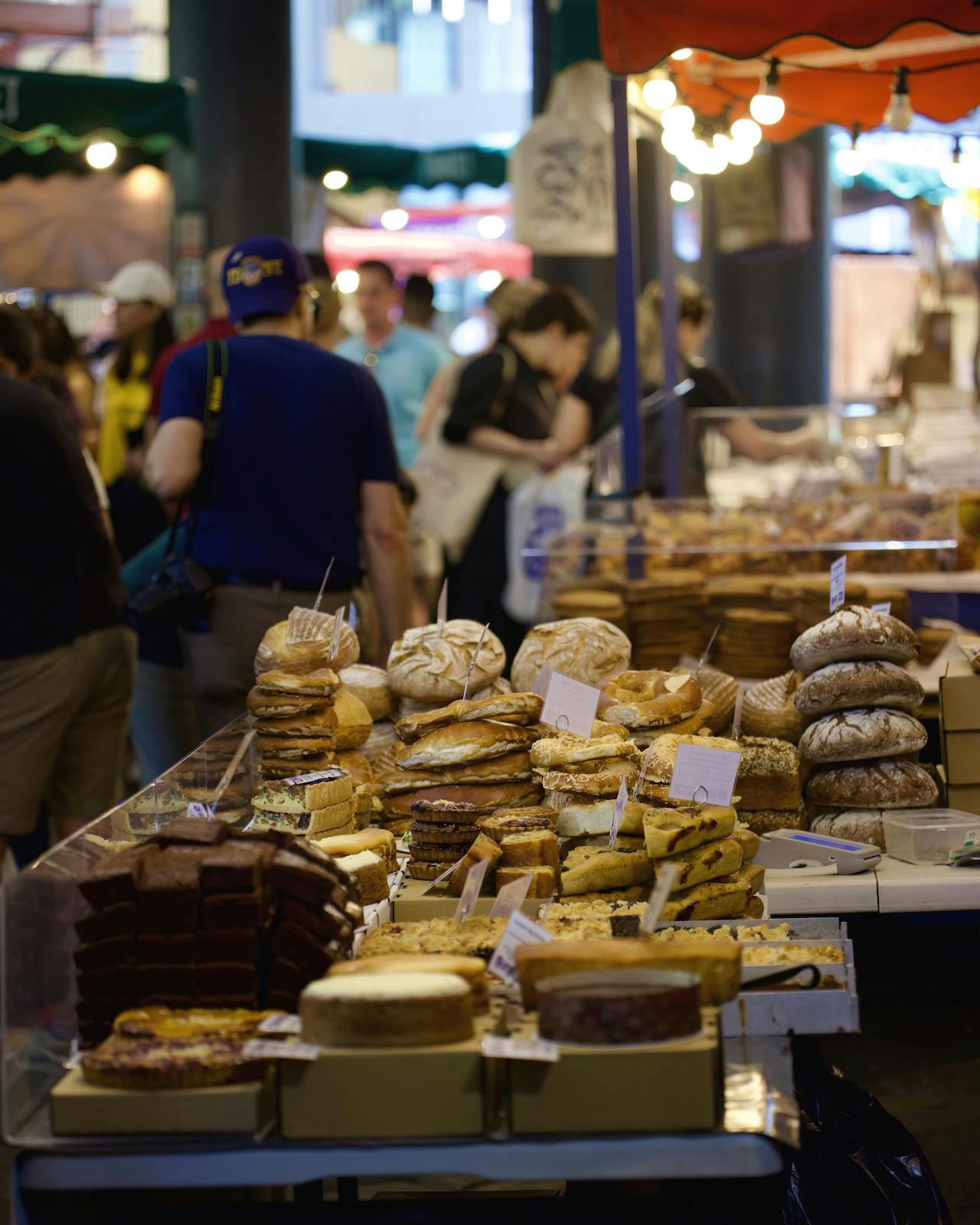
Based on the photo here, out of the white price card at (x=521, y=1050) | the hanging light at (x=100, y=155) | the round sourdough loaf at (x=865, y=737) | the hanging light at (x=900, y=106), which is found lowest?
the white price card at (x=521, y=1050)

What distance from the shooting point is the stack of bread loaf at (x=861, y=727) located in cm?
322

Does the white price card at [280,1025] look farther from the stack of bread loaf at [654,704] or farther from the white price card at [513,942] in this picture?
the stack of bread loaf at [654,704]

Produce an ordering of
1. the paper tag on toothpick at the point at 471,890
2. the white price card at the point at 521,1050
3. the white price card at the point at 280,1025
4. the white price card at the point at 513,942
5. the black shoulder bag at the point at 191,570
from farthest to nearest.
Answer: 1. the black shoulder bag at the point at 191,570
2. the paper tag on toothpick at the point at 471,890
3. the white price card at the point at 513,942
4. the white price card at the point at 280,1025
5. the white price card at the point at 521,1050

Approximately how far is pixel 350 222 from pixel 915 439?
7368mm

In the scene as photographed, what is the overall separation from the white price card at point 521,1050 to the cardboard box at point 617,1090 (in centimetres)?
2

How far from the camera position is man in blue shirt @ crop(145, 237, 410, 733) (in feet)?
14.2

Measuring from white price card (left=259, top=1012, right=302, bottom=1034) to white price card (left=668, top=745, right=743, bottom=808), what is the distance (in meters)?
0.99

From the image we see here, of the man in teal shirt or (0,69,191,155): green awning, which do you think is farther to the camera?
(0,69,191,155): green awning

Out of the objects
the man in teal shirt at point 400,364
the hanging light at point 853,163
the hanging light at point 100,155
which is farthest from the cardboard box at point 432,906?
the hanging light at point 100,155

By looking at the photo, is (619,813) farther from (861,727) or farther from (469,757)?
(861,727)

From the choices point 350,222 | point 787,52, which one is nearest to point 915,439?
point 787,52

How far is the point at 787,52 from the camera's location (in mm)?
5477

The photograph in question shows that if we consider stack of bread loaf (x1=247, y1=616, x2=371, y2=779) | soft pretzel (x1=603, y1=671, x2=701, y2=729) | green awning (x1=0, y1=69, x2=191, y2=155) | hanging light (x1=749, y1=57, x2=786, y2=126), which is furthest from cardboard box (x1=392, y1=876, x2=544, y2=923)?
green awning (x1=0, y1=69, x2=191, y2=155)

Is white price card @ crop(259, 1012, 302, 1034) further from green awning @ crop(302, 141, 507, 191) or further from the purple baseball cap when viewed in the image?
green awning @ crop(302, 141, 507, 191)
